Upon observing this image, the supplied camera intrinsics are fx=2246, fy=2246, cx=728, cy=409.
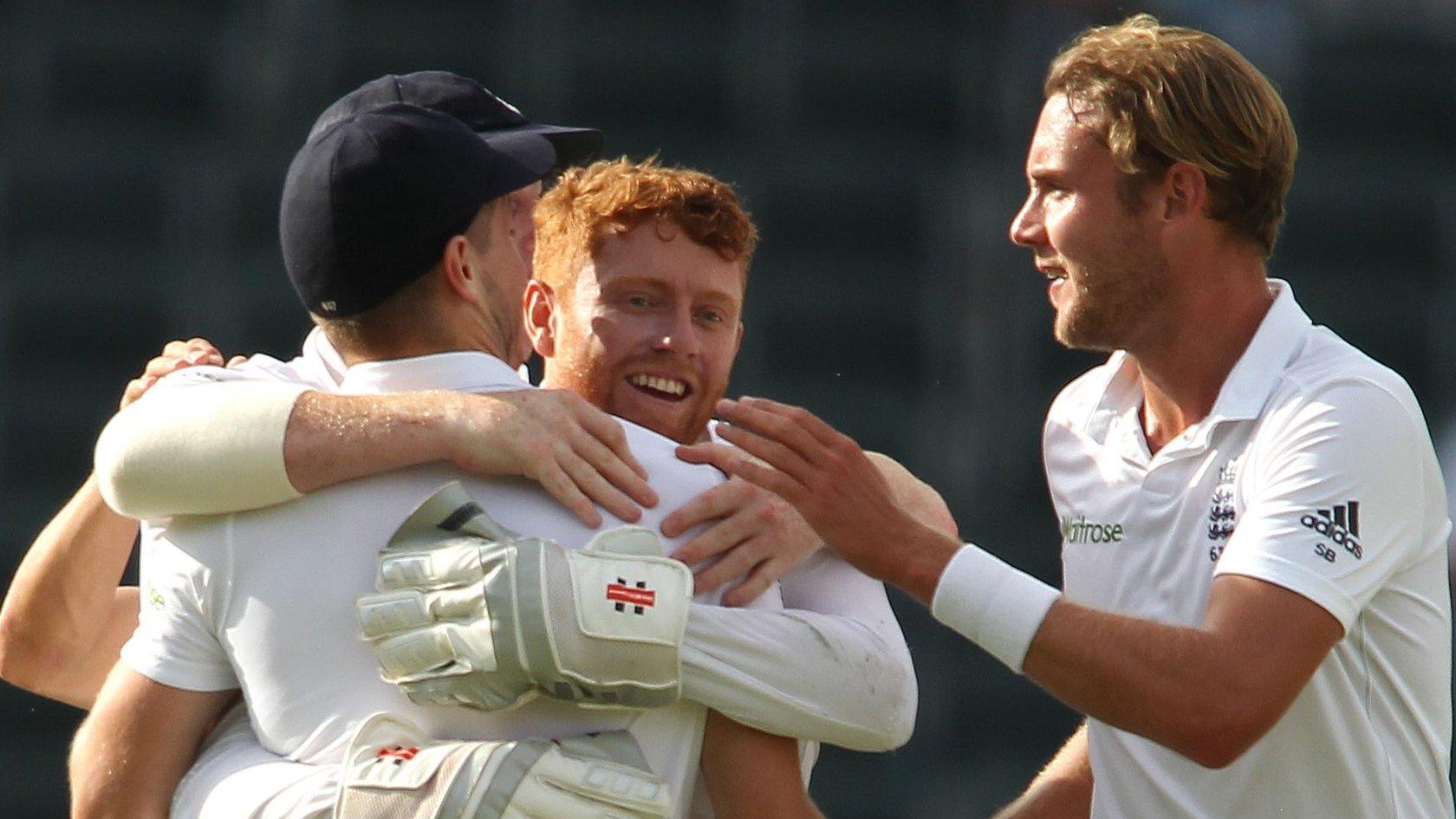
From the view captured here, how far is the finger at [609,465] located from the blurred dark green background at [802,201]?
7036 mm

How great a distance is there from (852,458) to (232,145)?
Answer: 748 centimetres

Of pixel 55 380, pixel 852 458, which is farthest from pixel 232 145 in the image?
pixel 852 458

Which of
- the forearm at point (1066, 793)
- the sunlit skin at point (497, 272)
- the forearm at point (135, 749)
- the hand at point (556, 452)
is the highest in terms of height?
the sunlit skin at point (497, 272)

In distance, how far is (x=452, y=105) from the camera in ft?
10.1

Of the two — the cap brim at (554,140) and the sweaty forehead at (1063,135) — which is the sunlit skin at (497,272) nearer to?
the cap brim at (554,140)

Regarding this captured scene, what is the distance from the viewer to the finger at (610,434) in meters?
2.89

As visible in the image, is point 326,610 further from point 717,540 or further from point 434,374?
point 717,540

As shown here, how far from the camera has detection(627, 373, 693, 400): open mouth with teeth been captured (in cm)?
379

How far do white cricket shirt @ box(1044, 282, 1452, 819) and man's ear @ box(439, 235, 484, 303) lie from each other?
1149 millimetres

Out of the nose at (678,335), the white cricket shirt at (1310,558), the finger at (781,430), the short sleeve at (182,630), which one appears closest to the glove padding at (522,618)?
the short sleeve at (182,630)

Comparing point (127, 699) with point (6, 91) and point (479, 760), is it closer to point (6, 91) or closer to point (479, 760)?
point (479, 760)

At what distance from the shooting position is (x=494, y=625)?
8.85ft

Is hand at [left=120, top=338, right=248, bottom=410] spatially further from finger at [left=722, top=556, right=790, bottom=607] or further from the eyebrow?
finger at [left=722, top=556, right=790, bottom=607]

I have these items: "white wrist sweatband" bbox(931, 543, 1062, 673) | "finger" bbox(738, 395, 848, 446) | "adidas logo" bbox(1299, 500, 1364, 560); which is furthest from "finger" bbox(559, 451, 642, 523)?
"adidas logo" bbox(1299, 500, 1364, 560)
